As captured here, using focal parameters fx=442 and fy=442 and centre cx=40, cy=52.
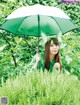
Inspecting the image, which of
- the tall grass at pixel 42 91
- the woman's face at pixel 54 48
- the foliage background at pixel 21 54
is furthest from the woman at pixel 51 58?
the tall grass at pixel 42 91

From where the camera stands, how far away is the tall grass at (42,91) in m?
3.44

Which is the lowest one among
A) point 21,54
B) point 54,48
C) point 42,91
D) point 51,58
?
point 21,54

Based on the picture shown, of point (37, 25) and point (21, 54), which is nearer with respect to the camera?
point (37, 25)

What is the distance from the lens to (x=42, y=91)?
3.55 m

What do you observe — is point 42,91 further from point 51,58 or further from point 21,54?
point 21,54

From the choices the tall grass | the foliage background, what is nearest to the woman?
the foliage background

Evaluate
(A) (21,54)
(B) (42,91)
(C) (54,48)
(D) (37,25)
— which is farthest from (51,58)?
(B) (42,91)

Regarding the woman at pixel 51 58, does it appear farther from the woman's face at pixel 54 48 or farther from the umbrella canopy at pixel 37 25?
the umbrella canopy at pixel 37 25

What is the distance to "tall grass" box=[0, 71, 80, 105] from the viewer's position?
3439mm

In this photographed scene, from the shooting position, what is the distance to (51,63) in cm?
530

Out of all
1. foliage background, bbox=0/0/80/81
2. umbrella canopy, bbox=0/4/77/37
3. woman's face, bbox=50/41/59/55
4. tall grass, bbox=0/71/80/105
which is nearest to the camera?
tall grass, bbox=0/71/80/105

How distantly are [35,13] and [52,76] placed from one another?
5.60ft

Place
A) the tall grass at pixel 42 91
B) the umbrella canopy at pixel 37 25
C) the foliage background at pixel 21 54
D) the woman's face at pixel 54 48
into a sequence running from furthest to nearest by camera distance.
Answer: the foliage background at pixel 21 54, the umbrella canopy at pixel 37 25, the woman's face at pixel 54 48, the tall grass at pixel 42 91

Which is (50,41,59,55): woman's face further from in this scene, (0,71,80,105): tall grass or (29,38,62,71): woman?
(0,71,80,105): tall grass
